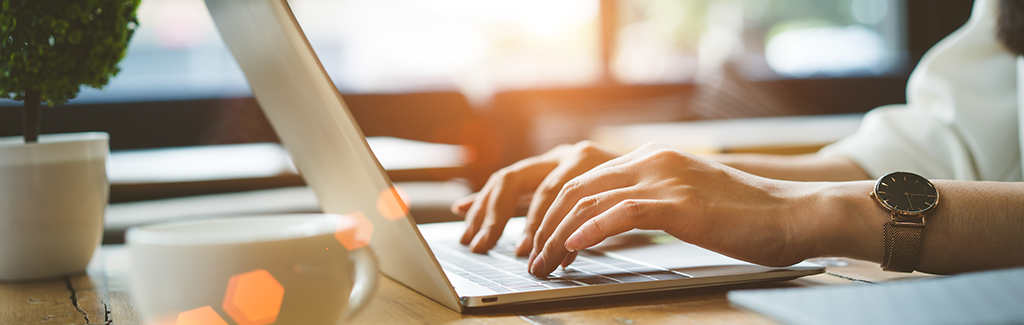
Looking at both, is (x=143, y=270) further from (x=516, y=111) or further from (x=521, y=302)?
(x=516, y=111)

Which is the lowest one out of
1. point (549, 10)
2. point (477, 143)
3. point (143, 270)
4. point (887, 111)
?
point (477, 143)

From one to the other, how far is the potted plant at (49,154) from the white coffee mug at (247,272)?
359 millimetres

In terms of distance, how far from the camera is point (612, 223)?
51 centimetres

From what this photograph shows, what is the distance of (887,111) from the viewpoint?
3.26ft

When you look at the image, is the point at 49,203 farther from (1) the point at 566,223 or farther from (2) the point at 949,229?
(2) the point at 949,229

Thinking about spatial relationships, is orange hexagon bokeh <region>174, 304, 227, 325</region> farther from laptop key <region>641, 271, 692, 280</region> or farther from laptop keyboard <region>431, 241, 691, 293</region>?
laptop key <region>641, 271, 692, 280</region>

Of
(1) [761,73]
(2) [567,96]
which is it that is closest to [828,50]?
(1) [761,73]

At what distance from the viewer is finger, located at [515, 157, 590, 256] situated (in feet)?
2.07

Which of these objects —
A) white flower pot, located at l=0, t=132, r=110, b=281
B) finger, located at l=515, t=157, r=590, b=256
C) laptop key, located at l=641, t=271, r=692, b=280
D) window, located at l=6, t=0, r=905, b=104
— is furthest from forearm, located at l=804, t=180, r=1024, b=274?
window, located at l=6, t=0, r=905, b=104

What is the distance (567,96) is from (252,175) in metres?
2.41

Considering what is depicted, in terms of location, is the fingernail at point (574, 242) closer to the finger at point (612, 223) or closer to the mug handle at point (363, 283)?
the finger at point (612, 223)

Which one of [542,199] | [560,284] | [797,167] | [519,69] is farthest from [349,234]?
[519,69]

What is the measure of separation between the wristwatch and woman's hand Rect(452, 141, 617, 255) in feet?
0.93

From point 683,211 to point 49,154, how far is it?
556 mm
